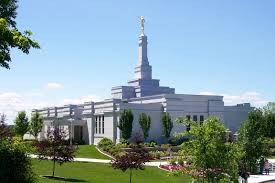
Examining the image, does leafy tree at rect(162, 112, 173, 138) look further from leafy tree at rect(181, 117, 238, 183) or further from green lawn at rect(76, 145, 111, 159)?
leafy tree at rect(181, 117, 238, 183)

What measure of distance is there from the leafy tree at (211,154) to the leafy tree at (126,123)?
4037cm

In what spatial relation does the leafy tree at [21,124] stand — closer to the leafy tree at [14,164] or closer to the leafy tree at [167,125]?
the leafy tree at [167,125]

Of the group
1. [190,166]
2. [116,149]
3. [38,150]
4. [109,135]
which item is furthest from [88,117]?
[190,166]

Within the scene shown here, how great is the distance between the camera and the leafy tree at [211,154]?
688 inches

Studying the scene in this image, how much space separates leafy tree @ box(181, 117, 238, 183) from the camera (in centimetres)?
1748

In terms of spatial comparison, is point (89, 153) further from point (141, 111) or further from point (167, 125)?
point (141, 111)

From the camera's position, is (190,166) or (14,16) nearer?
(14,16)

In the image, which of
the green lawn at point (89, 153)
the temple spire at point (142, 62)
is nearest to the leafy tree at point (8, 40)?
the green lawn at point (89, 153)

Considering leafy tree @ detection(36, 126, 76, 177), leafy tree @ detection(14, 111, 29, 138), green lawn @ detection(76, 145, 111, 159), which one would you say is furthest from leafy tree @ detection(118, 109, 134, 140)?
leafy tree @ detection(36, 126, 76, 177)

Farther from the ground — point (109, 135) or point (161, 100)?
point (161, 100)

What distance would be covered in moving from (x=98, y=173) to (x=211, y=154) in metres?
15.5

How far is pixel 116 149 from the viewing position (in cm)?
4800

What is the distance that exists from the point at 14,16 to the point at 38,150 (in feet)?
60.6

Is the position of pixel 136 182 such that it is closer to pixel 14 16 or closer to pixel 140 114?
pixel 14 16
